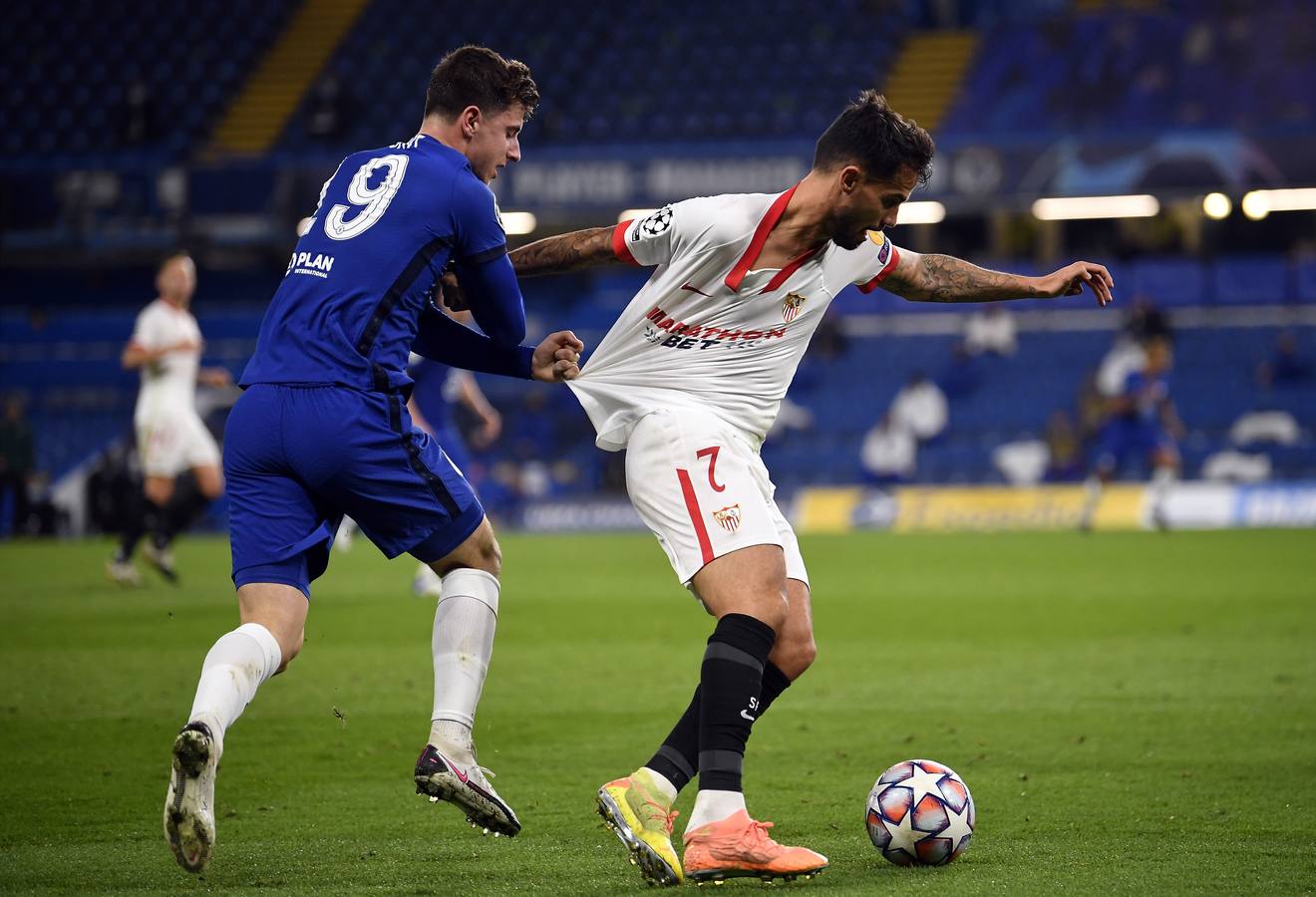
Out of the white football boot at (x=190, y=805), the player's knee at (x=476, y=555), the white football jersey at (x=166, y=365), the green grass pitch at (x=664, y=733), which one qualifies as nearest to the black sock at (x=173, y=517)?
the green grass pitch at (x=664, y=733)

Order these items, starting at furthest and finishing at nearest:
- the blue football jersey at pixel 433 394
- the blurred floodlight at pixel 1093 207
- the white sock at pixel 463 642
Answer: the blurred floodlight at pixel 1093 207
the blue football jersey at pixel 433 394
the white sock at pixel 463 642

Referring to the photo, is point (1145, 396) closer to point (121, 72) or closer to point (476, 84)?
point (476, 84)

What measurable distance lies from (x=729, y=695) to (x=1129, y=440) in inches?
644

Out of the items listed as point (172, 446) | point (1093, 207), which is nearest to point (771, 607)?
point (172, 446)

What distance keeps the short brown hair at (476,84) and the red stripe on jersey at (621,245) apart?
1.50ft

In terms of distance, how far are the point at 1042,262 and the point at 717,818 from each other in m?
23.7

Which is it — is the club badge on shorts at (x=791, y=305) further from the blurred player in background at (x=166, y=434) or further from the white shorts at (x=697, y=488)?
the blurred player in background at (x=166, y=434)

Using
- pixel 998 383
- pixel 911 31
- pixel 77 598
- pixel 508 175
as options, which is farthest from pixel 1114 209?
pixel 77 598

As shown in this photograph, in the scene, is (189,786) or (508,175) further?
(508,175)

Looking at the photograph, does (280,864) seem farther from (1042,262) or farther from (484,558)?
(1042,262)

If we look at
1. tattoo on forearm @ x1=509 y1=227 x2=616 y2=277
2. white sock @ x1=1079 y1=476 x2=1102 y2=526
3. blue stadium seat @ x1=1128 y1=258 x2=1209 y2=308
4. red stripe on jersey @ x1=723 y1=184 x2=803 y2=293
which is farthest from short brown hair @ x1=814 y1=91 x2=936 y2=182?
blue stadium seat @ x1=1128 y1=258 x2=1209 y2=308

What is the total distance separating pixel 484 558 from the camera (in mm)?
4789

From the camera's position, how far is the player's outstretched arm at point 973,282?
16.3 ft

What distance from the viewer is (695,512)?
179 inches
